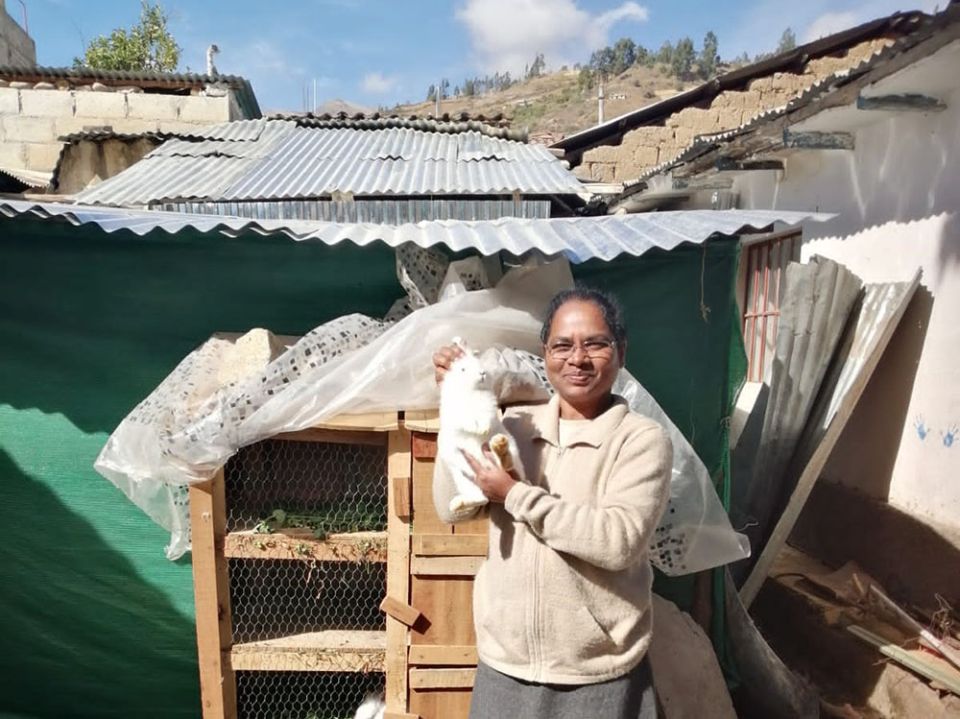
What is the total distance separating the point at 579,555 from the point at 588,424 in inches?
12.8

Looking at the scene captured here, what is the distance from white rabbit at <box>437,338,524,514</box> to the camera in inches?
62.3

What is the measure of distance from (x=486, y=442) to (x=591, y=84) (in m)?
38.1

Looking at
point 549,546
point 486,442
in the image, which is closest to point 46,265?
point 486,442

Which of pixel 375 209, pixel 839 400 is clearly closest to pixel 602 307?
pixel 839 400

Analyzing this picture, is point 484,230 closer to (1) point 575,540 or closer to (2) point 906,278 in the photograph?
(1) point 575,540

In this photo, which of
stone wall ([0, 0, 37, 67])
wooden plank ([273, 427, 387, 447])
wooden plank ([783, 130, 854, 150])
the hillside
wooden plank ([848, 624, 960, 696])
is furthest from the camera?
the hillside

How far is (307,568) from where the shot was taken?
2.50m

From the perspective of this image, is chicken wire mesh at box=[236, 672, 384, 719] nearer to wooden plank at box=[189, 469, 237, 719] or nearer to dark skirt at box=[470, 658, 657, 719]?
wooden plank at box=[189, 469, 237, 719]

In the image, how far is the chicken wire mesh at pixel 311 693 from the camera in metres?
2.59

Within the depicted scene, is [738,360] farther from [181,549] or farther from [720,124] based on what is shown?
[720,124]

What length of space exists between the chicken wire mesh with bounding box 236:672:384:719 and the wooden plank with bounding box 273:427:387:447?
106 cm

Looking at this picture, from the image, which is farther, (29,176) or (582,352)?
(29,176)

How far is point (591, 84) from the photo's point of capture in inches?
1411

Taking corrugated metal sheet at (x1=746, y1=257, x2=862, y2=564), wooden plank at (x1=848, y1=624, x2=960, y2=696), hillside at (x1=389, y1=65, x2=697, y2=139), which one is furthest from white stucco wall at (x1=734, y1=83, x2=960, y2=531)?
hillside at (x1=389, y1=65, x2=697, y2=139)
